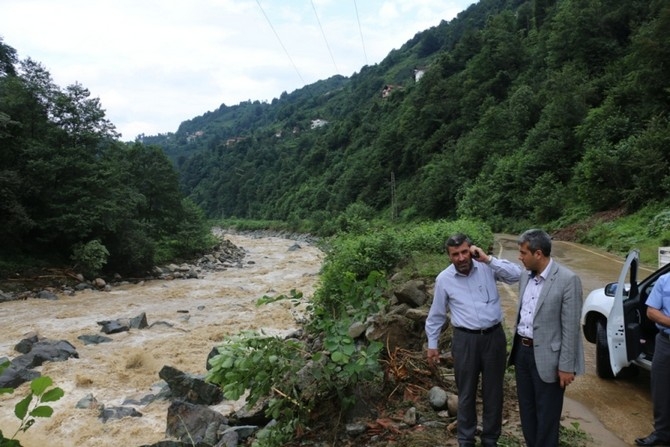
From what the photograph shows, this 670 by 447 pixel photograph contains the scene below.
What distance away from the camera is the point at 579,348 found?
343 cm

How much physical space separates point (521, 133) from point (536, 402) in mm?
40329

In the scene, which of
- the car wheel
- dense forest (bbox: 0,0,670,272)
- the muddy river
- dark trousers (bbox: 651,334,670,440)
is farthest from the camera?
dense forest (bbox: 0,0,670,272)

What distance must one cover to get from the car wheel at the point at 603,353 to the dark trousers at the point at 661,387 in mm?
1467

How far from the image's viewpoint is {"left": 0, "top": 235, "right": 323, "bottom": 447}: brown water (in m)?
7.30

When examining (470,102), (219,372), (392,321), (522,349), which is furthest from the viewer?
(470,102)

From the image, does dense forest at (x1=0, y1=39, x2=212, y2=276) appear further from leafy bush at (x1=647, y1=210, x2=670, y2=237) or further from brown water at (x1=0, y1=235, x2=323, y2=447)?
leafy bush at (x1=647, y1=210, x2=670, y2=237)

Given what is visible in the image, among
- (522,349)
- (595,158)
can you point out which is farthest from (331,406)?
(595,158)

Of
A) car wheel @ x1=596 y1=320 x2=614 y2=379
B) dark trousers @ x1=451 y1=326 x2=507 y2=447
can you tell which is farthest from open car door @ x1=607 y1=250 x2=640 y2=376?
dark trousers @ x1=451 y1=326 x2=507 y2=447

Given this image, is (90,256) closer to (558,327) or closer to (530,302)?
(530,302)

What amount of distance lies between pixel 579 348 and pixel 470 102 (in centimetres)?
5230

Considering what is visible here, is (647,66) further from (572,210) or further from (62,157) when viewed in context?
(62,157)

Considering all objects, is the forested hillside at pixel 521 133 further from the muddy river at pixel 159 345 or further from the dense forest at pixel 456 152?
the muddy river at pixel 159 345

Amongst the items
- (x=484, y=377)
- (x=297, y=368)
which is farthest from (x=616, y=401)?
(x=297, y=368)

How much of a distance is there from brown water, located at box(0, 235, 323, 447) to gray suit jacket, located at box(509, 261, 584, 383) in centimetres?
557
